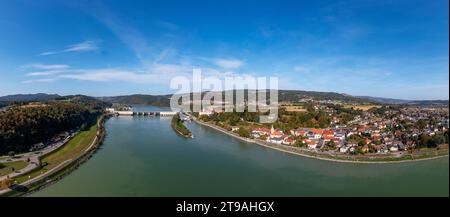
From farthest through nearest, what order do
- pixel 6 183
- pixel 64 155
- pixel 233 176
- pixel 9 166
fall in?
pixel 64 155
pixel 9 166
pixel 233 176
pixel 6 183

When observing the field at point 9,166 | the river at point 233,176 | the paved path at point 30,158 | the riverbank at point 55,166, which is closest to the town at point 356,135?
the river at point 233,176

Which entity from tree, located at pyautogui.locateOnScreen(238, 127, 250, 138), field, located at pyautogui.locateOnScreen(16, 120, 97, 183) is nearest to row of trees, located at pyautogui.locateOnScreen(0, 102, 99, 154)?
field, located at pyautogui.locateOnScreen(16, 120, 97, 183)

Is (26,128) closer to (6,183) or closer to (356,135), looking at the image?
(6,183)

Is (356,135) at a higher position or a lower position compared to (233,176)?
higher

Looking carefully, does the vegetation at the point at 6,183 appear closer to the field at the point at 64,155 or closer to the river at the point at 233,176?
the field at the point at 64,155

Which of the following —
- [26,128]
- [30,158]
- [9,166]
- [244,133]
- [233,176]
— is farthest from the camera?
[244,133]

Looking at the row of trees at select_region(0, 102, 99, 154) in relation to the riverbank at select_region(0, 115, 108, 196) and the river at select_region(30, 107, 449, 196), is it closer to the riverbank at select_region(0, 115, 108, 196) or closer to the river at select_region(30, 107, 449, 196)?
the riverbank at select_region(0, 115, 108, 196)

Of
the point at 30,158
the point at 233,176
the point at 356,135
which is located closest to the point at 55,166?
the point at 30,158
